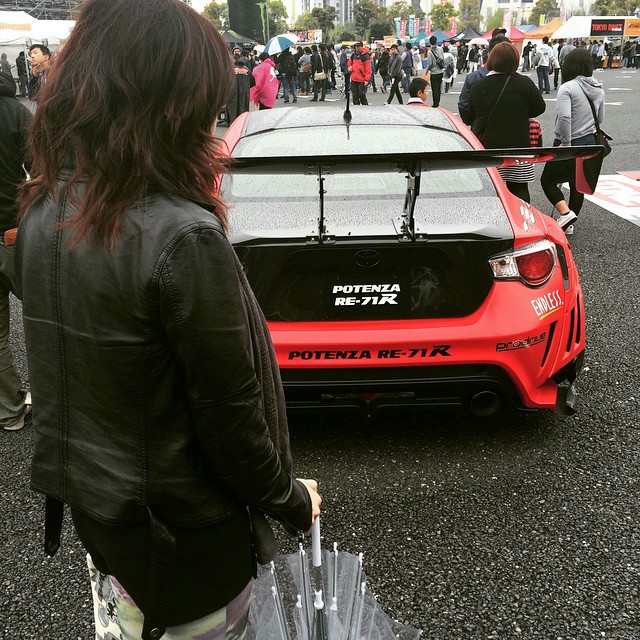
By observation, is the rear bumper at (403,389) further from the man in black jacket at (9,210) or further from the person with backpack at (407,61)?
the person with backpack at (407,61)

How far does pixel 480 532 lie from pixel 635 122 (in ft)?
51.6

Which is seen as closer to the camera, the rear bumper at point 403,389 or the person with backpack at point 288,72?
the rear bumper at point 403,389

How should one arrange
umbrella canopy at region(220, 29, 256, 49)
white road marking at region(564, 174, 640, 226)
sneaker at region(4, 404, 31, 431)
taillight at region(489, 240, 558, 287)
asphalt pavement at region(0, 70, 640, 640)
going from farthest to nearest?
umbrella canopy at region(220, 29, 256, 49), white road marking at region(564, 174, 640, 226), sneaker at region(4, 404, 31, 431), taillight at region(489, 240, 558, 287), asphalt pavement at region(0, 70, 640, 640)

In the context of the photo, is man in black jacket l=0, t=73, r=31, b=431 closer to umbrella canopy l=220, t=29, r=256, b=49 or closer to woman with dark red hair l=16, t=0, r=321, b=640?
woman with dark red hair l=16, t=0, r=321, b=640

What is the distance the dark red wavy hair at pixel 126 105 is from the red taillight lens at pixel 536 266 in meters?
2.10

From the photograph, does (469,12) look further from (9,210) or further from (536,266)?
(536,266)

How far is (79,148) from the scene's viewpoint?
113cm

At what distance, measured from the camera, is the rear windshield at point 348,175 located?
336 cm

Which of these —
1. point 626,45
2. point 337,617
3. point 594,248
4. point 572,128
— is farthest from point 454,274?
point 626,45

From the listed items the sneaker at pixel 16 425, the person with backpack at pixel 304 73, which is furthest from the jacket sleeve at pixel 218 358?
the person with backpack at pixel 304 73

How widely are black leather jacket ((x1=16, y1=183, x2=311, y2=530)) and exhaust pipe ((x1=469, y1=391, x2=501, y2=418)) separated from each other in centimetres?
182

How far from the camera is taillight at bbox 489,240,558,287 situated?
2.97m

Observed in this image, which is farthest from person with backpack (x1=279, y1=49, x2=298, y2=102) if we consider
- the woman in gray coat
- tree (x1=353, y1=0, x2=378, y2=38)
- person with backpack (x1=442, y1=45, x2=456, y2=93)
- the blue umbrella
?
tree (x1=353, y1=0, x2=378, y2=38)

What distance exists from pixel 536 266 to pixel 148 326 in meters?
2.25
